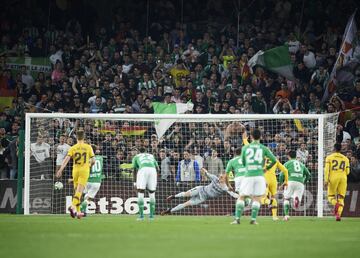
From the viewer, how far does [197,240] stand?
16.6 m

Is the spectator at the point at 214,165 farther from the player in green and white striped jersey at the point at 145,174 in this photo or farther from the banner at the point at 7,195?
the banner at the point at 7,195

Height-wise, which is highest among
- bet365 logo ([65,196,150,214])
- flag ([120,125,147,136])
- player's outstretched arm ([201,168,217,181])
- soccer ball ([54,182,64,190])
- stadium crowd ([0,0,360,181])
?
stadium crowd ([0,0,360,181])

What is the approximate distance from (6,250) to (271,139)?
1421 centimetres

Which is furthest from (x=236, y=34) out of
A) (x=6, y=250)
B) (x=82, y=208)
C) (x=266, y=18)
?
(x=6, y=250)

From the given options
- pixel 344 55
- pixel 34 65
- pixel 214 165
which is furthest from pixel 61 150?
pixel 344 55

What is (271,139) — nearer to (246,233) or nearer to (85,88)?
(85,88)

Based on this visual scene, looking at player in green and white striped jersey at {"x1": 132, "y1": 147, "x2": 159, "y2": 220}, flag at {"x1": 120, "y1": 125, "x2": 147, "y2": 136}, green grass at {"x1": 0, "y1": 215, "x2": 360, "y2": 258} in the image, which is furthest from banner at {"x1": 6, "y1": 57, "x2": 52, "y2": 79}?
green grass at {"x1": 0, "y1": 215, "x2": 360, "y2": 258}

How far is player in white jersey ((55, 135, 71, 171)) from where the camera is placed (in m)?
27.4

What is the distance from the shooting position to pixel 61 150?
90.3ft

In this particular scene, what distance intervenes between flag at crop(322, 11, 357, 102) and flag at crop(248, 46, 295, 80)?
1492 mm

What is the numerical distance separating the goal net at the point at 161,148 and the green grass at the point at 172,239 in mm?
5037

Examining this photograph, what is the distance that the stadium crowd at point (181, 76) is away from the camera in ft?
91.9

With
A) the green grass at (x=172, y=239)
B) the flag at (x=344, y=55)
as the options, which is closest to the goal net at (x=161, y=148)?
the flag at (x=344, y=55)

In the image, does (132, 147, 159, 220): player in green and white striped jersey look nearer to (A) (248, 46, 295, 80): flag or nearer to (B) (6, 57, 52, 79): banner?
(A) (248, 46, 295, 80): flag
